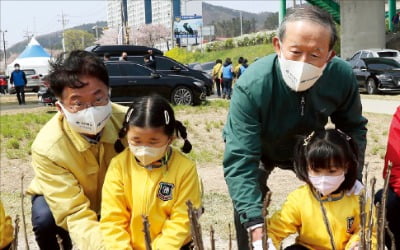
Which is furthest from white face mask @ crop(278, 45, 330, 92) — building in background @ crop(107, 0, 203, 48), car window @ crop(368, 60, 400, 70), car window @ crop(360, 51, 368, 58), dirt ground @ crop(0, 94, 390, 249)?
building in background @ crop(107, 0, 203, 48)

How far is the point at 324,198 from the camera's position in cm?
258

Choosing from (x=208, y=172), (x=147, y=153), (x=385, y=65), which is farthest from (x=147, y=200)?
(x=385, y=65)

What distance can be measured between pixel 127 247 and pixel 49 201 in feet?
1.77

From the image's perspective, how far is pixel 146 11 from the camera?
108 meters

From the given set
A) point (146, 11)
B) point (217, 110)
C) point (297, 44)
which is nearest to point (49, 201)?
point (297, 44)

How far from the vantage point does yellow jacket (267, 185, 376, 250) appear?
2531 millimetres

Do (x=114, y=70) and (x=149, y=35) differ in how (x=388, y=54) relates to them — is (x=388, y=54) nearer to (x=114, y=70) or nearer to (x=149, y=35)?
(x=114, y=70)

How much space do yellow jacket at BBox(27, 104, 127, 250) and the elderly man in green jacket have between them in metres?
0.71

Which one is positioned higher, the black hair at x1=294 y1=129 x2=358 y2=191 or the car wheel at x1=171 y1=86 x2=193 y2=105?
the black hair at x1=294 y1=129 x2=358 y2=191

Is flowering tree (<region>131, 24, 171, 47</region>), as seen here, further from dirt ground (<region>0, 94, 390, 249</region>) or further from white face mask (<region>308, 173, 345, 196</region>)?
white face mask (<region>308, 173, 345, 196</region>)

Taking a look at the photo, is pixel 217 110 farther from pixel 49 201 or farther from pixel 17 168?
pixel 49 201

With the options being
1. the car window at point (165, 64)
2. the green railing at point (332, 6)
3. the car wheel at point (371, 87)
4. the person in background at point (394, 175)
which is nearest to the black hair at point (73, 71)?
the person in background at point (394, 175)

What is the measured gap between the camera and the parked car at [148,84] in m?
12.9

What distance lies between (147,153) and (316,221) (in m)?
0.83
